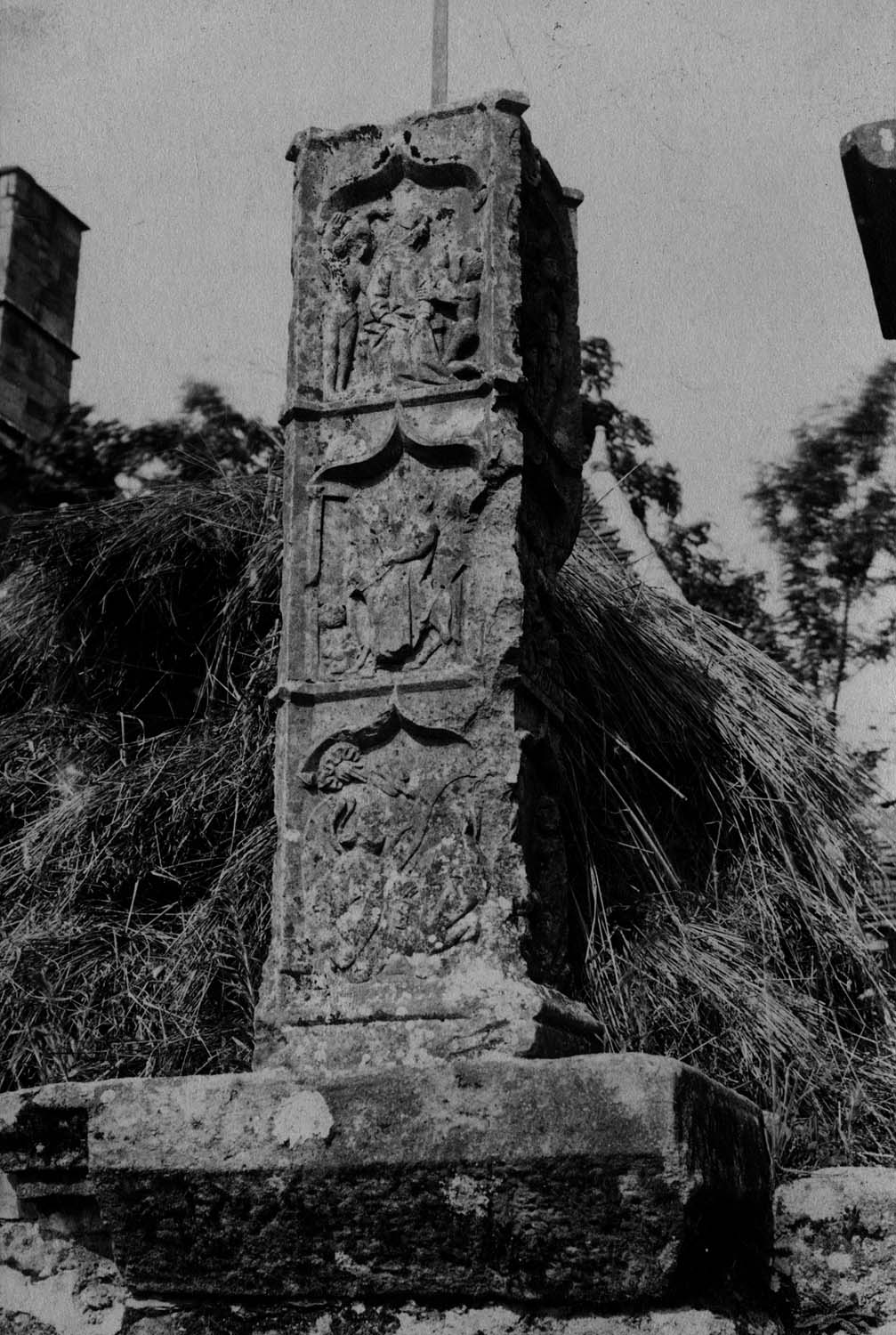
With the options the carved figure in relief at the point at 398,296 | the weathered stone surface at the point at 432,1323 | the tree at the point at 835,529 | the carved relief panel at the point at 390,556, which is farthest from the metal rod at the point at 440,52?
the tree at the point at 835,529

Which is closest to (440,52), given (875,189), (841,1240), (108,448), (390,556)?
(390,556)

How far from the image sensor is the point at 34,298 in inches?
685

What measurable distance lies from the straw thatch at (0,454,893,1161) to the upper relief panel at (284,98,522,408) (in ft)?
2.88

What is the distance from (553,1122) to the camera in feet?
8.54

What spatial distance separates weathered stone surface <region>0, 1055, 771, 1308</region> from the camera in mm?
2572

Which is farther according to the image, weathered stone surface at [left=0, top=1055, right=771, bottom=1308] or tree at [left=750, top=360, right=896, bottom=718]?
tree at [left=750, top=360, right=896, bottom=718]

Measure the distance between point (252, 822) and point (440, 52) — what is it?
2052 millimetres

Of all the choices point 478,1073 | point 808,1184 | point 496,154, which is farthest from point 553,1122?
point 496,154

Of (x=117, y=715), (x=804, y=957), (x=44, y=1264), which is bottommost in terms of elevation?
(x=44, y=1264)

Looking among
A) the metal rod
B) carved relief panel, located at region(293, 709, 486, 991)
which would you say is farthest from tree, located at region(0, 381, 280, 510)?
carved relief panel, located at region(293, 709, 486, 991)

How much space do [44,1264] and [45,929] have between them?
1248 mm

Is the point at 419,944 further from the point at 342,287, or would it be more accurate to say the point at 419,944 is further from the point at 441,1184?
the point at 342,287

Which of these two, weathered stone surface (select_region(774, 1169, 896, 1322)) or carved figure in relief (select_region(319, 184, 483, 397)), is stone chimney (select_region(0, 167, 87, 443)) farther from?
weathered stone surface (select_region(774, 1169, 896, 1322))

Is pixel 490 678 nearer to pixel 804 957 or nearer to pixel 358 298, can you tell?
pixel 358 298
